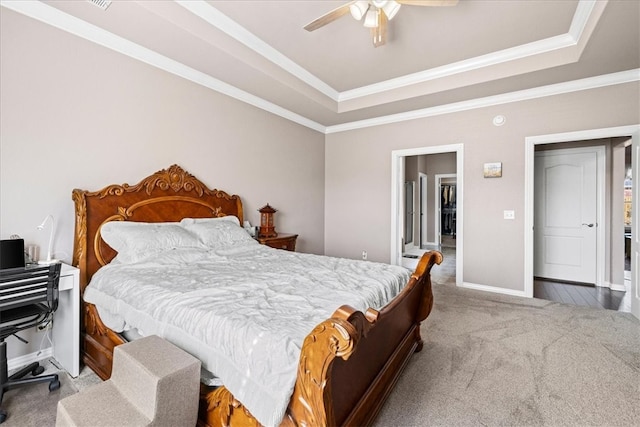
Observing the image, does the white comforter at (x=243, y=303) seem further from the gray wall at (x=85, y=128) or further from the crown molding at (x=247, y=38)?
the crown molding at (x=247, y=38)

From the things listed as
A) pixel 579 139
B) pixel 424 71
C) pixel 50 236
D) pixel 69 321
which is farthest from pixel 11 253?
pixel 579 139

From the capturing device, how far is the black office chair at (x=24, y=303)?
1739mm

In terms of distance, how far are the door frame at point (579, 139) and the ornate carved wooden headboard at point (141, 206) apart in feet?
12.4

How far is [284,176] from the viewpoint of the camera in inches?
185

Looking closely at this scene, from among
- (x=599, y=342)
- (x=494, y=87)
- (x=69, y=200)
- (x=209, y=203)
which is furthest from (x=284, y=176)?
(x=599, y=342)

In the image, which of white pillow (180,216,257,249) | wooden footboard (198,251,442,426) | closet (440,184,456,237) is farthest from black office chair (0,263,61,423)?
closet (440,184,456,237)

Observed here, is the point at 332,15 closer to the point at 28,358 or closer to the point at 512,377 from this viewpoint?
the point at 512,377

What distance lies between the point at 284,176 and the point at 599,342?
4078 mm

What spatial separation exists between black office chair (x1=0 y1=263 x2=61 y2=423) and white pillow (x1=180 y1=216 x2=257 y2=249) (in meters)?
1.18

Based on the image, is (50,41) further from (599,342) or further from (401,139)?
(599,342)

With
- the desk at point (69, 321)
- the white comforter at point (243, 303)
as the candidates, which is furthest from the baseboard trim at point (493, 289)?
the desk at point (69, 321)

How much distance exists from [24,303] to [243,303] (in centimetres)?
141

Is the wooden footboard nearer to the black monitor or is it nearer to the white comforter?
the white comforter

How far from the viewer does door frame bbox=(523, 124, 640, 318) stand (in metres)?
3.18
